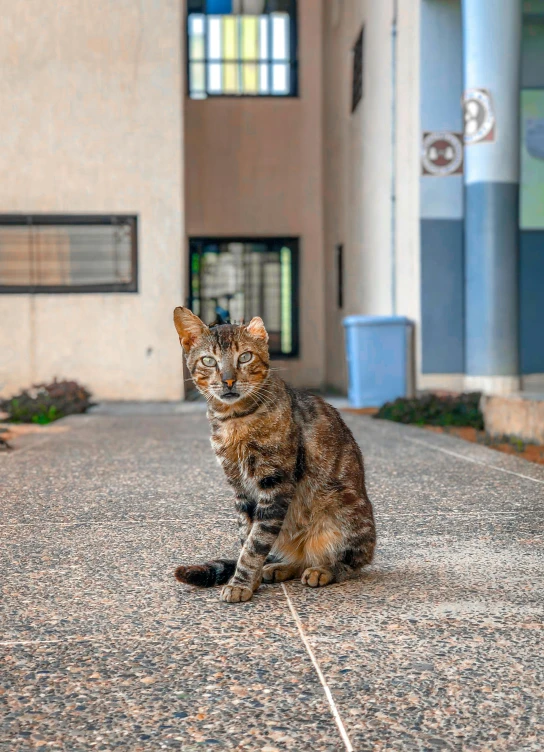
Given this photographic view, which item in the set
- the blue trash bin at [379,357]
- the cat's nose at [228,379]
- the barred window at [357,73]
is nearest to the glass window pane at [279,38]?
the barred window at [357,73]

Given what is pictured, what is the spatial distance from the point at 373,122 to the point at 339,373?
405 centimetres

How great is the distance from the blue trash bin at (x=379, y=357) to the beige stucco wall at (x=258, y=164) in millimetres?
5303

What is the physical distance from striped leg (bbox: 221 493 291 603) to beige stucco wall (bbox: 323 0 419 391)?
7646 millimetres

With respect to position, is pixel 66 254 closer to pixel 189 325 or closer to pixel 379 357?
pixel 379 357

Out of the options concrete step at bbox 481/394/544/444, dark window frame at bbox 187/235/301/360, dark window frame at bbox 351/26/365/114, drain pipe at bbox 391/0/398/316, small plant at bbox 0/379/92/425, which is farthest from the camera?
dark window frame at bbox 187/235/301/360

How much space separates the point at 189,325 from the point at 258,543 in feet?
2.43

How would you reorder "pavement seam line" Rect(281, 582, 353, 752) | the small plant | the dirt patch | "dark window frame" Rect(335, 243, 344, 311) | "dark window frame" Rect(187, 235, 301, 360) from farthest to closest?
"dark window frame" Rect(187, 235, 301, 360)
"dark window frame" Rect(335, 243, 344, 311)
the small plant
the dirt patch
"pavement seam line" Rect(281, 582, 353, 752)

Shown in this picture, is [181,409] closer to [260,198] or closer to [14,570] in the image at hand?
[260,198]

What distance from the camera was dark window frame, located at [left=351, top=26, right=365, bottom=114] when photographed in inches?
522

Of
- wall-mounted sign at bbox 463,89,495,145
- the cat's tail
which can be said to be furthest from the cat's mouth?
wall-mounted sign at bbox 463,89,495,145

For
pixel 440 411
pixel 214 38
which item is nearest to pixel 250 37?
pixel 214 38

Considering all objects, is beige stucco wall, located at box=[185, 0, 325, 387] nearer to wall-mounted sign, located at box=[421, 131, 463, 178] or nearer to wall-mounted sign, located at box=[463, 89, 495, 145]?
wall-mounted sign, located at box=[421, 131, 463, 178]

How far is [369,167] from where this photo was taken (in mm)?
12781

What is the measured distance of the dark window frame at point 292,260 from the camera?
15992 mm
